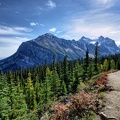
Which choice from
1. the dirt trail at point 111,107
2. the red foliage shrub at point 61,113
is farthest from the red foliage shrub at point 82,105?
the dirt trail at point 111,107

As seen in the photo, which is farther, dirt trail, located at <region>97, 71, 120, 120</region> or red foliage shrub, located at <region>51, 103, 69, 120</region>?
red foliage shrub, located at <region>51, 103, 69, 120</region>

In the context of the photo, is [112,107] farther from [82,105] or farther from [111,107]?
[82,105]

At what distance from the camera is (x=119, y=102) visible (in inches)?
659

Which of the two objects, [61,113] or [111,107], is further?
[111,107]

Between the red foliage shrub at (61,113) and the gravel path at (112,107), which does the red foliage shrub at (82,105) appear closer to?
the red foliage shrub at (61,113)

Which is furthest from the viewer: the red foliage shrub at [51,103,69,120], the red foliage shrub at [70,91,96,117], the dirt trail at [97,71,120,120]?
the red foliage shrub at [70,91,96,117]

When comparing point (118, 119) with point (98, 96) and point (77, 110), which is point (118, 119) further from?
point (98, 96)

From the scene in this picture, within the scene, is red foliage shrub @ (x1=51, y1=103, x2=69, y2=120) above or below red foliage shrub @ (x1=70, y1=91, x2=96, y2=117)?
below

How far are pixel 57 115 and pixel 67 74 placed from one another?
6474cm

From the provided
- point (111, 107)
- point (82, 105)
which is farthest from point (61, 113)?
point (111, 107)

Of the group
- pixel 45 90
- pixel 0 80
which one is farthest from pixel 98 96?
pixel 45 90

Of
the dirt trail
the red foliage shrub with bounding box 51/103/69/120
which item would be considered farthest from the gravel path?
the red foliage shrub with bounding box 51/103/69/120

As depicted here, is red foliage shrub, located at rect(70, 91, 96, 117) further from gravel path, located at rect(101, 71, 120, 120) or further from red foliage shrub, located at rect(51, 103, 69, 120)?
gravel path, located at rect(101, 71, 120, 120)

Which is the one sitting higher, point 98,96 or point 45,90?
point 98,96
